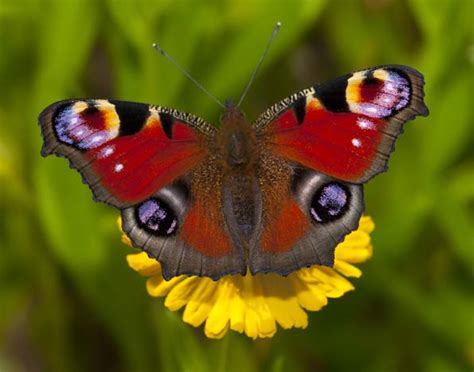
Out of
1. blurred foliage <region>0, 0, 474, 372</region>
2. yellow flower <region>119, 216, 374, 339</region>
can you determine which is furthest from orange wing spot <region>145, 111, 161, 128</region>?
blurred foliage <region>0, 0, 474, 372</region>

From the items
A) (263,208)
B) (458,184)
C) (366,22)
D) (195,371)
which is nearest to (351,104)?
(263,208)

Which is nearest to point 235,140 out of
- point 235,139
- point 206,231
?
point 235,139

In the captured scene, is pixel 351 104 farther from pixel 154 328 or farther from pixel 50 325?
pixel 50 325

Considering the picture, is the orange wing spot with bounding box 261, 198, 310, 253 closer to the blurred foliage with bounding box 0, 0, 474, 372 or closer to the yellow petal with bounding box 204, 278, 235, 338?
the yellow petal with bounding box 204, 278, 235, 338

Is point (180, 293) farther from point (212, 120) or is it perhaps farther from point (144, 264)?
point (212, 120)

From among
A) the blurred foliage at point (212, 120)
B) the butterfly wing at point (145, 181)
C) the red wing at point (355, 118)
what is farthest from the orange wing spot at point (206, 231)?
the blurred foliage at point (212, 120)

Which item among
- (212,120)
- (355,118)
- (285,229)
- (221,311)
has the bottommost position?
(212,120)
